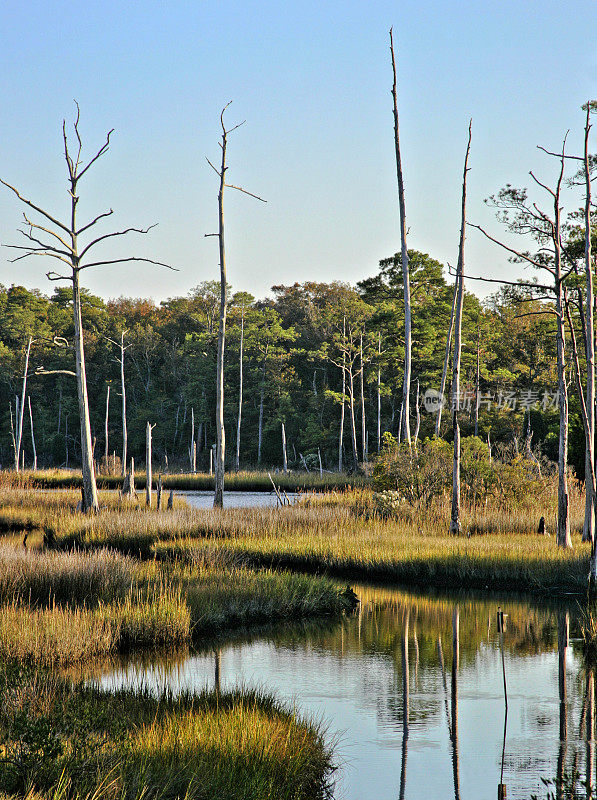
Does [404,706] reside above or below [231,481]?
below

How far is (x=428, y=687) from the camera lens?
9484 mm

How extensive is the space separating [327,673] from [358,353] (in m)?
41.9

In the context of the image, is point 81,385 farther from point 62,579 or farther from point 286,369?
point 286,369

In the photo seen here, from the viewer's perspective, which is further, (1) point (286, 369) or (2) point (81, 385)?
(1) point (286, 369)

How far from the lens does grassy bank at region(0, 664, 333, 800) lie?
522 cm

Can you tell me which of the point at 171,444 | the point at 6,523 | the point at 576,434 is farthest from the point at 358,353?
the point at 6,523

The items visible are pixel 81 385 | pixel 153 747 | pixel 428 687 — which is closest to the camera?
pixel 153 747

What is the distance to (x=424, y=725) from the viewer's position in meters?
8.18

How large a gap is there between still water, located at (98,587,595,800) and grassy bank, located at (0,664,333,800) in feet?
2.05

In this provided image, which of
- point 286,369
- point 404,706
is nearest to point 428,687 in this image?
point 404,706

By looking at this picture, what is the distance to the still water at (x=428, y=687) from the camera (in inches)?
277

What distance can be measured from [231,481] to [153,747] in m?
38.7

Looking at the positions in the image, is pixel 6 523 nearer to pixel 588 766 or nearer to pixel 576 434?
pixel 576 434

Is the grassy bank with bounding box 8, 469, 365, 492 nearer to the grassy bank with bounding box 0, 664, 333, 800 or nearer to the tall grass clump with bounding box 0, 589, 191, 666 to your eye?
the tall grass clump with bounding box 0, 589, 191, 666
